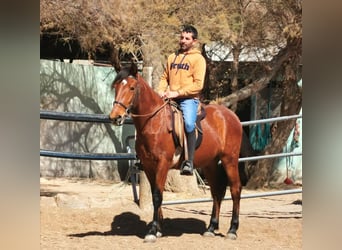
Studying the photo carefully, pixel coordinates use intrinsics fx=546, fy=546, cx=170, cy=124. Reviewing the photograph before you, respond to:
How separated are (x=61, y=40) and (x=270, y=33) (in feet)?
7.74

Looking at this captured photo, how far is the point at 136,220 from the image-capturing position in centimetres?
532

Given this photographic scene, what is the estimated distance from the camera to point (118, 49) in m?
6.00

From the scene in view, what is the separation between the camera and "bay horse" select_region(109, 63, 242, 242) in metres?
4.31

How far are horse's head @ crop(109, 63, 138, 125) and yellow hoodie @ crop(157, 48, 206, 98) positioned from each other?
0.41m

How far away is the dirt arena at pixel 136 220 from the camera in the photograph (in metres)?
4.70

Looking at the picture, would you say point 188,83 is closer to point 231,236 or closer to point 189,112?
point 189,112

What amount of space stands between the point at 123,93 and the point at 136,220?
5.20 feet

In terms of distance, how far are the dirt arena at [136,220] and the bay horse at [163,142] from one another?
0.63 feet

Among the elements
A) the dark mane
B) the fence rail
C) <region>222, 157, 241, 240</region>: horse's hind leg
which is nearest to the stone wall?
the fence rail

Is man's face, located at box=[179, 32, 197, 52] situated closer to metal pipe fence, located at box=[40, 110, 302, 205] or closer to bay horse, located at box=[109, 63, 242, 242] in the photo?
bay horse, located at box=[109, 63, 242, 242]

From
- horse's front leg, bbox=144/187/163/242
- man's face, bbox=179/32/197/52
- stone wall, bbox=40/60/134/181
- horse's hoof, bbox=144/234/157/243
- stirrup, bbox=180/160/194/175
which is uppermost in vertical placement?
man's face, bbox=179/32/197/52

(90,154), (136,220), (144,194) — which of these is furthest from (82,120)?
(136,220)
